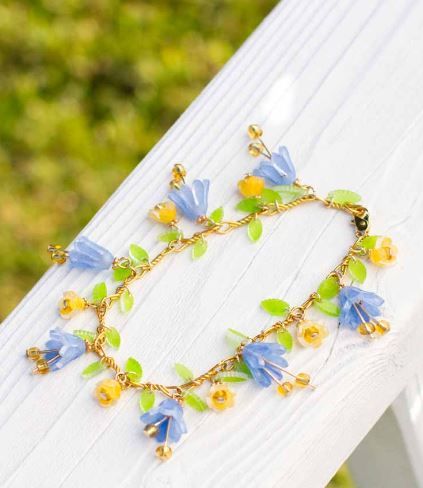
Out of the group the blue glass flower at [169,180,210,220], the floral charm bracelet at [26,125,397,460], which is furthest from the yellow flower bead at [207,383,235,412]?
the blue glass flower at [169,180,210,220]

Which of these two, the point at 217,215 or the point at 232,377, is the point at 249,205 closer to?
the point at 217,215

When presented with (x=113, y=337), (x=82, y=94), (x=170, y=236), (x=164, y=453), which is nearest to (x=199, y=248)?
(x=170, y=236)

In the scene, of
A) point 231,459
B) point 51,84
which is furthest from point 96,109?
point 231,459

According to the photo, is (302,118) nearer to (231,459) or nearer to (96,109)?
(231,459)

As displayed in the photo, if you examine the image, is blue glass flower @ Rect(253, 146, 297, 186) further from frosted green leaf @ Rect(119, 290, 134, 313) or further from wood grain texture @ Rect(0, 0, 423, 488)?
frosted green leaf @ Rect(119, 290, 134, 313)

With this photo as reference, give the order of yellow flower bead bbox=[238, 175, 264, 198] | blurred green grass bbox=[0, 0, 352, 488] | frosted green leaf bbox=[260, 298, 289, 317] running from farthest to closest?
blurred green grass bbox=[0, 0, 352, 488] → yellow flower bead bbox=[238, 175, 264, 198] → frosted green leaf bbox=[260, 298, 289, 317]

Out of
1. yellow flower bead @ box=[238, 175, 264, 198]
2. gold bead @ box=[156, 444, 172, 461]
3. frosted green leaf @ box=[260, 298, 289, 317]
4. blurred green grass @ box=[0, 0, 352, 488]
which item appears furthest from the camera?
blurred green grass @ box=[0, 0, 352, 488]

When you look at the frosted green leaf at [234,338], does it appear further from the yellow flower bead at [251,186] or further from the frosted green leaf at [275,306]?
the yellow flower bead at [251,186]
